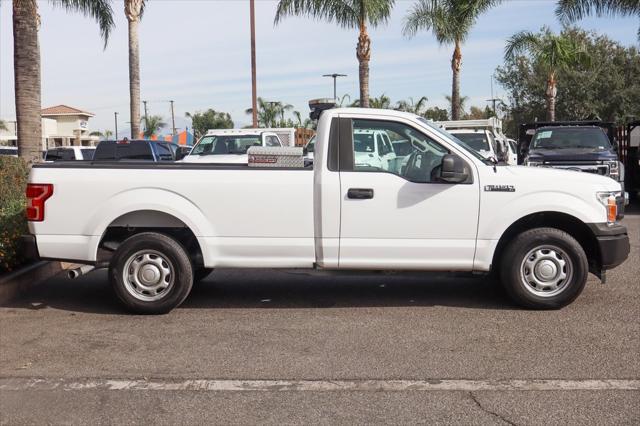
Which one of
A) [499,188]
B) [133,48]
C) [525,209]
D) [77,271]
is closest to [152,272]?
[77,271]

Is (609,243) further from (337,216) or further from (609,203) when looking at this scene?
(337,216)

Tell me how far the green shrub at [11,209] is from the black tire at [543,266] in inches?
201

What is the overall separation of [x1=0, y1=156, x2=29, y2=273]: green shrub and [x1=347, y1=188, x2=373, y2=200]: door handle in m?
3.77

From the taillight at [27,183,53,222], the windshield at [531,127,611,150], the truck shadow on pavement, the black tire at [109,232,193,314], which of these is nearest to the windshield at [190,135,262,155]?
the windshield at [531,127,611,150]

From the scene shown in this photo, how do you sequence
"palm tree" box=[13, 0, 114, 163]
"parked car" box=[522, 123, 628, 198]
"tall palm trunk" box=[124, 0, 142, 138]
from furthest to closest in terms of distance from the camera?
"tall palm trunk" box=[124, 0, 142, 138] → "parked car" box=[522, 123, 628, 198] → "palm tree" box=[13, 0, 114, 163]

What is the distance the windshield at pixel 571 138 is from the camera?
1545 centimetres

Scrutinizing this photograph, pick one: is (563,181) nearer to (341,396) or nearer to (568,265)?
(568,265)

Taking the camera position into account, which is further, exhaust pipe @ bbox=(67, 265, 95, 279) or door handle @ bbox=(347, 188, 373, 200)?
exhaust pipe @ bbox=(67, 265, 95, 279)

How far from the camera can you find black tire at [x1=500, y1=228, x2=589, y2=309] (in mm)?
6672

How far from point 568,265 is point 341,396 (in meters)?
3.08

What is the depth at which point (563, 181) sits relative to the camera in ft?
22.1

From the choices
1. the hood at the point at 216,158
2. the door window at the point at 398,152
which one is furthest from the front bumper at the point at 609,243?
the hood at the point at 216,158

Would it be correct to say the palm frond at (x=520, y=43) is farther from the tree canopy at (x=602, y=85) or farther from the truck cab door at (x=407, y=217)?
the truck cab door at (x=407, y=217)

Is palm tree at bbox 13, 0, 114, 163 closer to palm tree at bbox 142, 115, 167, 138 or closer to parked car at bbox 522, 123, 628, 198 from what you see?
parked car at bbox 522, 123, 628, 198
